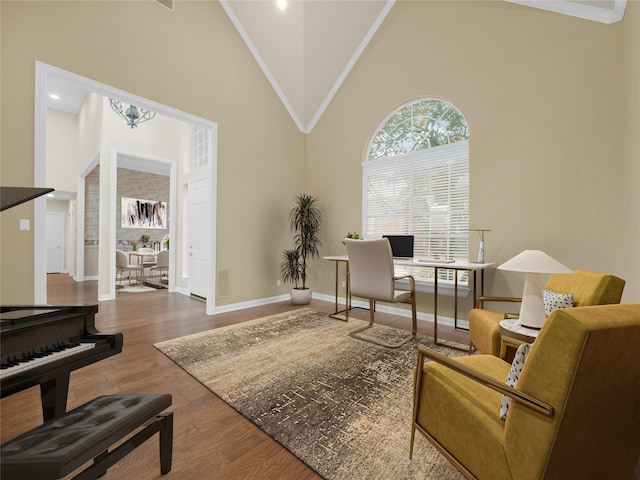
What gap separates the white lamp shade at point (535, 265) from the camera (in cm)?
175

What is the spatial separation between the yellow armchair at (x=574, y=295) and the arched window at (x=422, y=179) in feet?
4.33

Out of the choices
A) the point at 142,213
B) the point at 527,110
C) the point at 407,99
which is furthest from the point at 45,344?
the point at 142,213

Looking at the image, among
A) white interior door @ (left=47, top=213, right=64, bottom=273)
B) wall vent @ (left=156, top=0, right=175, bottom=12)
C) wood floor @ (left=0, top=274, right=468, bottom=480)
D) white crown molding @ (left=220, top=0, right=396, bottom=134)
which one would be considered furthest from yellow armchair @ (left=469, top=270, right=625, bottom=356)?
white interior door @ (left=47, top=213, right=64, bottom=273)

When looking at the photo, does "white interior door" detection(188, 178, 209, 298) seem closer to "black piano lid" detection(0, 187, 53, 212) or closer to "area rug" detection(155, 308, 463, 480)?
"area rug" detection(155, 308, 463, 480)

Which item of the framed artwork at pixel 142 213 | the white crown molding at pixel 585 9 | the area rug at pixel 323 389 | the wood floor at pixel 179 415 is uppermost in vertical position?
the white crown molding at pixel 585 9

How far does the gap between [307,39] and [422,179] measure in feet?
9.56

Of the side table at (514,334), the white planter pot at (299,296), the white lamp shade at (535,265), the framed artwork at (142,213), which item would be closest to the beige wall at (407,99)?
the white planter pot at (299,296)

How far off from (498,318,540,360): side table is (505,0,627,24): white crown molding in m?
2.95

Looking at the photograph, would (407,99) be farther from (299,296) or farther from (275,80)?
(299,296)

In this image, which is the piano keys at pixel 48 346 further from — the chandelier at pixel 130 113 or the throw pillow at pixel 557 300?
the chandelier at pixel 130 113

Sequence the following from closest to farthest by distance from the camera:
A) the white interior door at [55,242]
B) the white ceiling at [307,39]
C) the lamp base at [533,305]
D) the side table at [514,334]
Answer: the side table at [514,334] < the lamp base at [533,305] < the white ceiling at [307,39] < the white interior door at [55,242]

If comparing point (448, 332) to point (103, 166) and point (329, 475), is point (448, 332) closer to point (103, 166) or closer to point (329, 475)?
point (329, 475)

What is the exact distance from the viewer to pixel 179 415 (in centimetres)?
182

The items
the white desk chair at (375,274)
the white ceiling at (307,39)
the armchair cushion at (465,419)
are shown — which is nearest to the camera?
the armchair cushion at (465,419)
